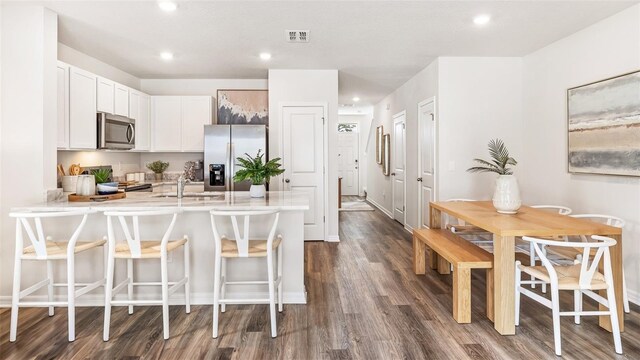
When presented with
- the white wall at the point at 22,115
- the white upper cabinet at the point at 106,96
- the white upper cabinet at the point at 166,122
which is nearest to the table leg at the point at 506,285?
the white wall at the point at 22,115

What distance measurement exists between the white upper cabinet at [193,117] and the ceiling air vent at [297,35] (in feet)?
6.95

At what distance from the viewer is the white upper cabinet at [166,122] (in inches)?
213

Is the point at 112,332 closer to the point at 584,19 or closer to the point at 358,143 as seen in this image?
the point at 584,19

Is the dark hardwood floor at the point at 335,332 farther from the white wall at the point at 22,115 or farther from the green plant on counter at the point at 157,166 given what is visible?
the green plant on counter at the point at 157,166

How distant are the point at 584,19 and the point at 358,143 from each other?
332 inches

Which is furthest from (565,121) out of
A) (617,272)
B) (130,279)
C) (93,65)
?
(93,65)

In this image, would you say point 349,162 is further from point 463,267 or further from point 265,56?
point 463,267

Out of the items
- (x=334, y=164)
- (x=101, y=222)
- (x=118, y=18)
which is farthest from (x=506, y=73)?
(x=101, y=222)

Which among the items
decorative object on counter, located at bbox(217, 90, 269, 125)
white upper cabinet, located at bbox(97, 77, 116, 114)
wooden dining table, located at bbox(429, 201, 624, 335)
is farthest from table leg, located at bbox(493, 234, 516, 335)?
white upper cabinet, located at bbox(97, 77, 116, 114)

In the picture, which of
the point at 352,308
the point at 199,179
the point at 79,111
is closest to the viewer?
the point at 352,308

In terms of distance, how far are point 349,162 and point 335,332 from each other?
9.38 metres

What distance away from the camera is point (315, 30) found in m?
3.63

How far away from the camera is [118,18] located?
3338 mm

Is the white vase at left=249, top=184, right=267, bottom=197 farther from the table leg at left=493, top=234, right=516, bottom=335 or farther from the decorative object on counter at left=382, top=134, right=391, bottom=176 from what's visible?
the decorative object on counter at left=382, top=134, right=391, bottom=176
